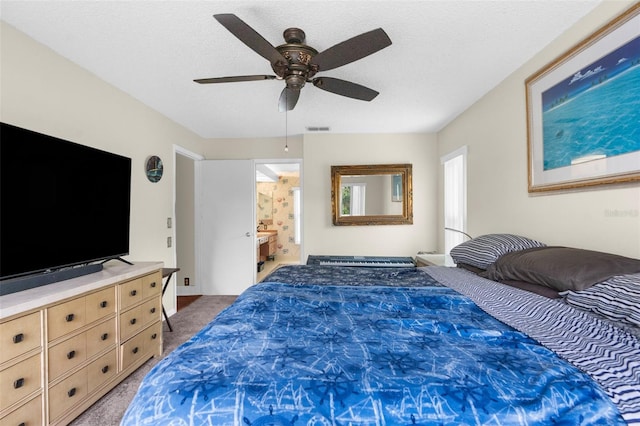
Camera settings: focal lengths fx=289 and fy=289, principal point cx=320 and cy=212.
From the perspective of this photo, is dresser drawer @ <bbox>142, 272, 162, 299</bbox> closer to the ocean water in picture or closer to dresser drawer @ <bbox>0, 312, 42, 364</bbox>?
dresser drawer @ <bbox>0, 312, 42, 364</bbox>

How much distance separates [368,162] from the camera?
13.8 ft

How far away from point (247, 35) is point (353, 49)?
57 cm

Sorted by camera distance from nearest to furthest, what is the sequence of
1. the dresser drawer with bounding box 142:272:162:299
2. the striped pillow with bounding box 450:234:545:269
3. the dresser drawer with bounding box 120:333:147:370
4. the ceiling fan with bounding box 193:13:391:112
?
the ceiling fan with bounding box 193:13:391:112 < the striped pillow with bounding box 450:234:545:269 < the dresser drawer with bounding box 120:333:147:370 < the dresser drawer with bounding box 142:272:162:299

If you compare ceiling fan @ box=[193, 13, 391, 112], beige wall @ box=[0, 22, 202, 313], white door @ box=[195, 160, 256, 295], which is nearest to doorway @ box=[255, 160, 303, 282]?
white door @ box=[195, 160, 256, 295]

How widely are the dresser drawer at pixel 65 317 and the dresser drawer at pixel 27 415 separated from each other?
0.98 ft

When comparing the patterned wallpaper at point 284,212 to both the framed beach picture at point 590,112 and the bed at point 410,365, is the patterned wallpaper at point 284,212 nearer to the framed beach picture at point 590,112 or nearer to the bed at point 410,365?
the framed beach picture at point 590,112

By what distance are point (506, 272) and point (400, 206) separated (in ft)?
8.17

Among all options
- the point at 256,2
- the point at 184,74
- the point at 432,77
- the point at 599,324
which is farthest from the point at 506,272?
the point at 184,74

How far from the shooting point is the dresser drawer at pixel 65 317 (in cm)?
154

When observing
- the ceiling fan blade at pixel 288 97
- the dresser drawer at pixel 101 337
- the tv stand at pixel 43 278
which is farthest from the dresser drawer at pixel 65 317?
the ceiling fan blade at pixel 288 97

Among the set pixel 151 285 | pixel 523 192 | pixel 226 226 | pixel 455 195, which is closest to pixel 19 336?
pixel 151 285

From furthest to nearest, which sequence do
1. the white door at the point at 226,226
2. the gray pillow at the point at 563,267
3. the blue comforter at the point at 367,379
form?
the white door at the point at 226,226 < the gray pillow at the point at 563,267 < the blue comforter at the point at 367,379

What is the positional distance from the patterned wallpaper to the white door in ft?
12.6

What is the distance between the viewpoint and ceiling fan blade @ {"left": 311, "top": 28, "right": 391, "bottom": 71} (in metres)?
1.49
